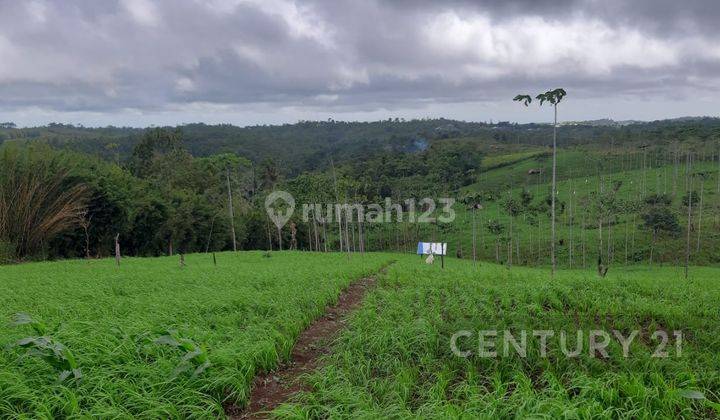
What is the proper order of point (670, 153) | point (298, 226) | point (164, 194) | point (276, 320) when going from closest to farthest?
point (276, 320)
point (164, 194)
point (298, 226)
point (670, 153)

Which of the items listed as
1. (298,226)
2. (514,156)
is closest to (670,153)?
(514,156)

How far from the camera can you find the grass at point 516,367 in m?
5.29

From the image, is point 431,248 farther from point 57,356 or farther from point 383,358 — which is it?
point 57,356

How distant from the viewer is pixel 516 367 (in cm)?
641

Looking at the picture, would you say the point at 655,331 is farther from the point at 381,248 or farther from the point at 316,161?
the point at 316,161

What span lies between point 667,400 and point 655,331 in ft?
9.96

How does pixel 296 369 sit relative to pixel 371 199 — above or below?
above

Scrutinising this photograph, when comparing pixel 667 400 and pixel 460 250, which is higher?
pixel 667 400

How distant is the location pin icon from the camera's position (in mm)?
48156

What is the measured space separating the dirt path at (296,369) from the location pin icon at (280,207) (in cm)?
3772

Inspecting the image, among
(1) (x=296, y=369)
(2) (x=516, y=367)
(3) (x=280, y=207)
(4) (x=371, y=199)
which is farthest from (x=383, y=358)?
(4) (x=371, y=199)

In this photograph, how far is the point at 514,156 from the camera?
11125cm

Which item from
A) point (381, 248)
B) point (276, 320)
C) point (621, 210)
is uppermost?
point (276, 320)

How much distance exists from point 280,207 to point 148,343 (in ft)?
141
